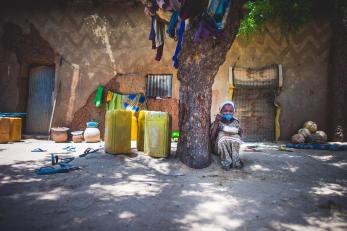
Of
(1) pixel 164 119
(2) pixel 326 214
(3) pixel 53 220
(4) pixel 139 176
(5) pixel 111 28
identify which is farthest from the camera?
(5) pixel 111 28

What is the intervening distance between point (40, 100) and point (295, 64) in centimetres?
964

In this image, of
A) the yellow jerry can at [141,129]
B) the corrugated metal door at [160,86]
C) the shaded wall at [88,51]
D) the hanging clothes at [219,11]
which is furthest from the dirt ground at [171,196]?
the shaded wall at [88,51]

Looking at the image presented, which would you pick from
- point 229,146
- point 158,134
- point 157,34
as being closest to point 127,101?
point 157,34

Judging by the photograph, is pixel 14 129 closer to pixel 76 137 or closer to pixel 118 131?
pixel 76 137

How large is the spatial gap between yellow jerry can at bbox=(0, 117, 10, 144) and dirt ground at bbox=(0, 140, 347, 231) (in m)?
3.34

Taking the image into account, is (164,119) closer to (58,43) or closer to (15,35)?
(58,43)

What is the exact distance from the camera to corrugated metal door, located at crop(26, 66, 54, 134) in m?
9.39

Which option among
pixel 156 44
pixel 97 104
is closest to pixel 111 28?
pixel 97 104

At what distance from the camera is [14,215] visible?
223cm

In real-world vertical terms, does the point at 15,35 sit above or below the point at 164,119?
above

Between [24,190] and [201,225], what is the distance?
7.34ft

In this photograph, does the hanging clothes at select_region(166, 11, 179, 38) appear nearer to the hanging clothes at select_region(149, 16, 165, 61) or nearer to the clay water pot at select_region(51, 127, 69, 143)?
the hanging clothes at select_region(149, 16, 165, 61)

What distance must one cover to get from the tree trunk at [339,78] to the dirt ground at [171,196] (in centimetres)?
344

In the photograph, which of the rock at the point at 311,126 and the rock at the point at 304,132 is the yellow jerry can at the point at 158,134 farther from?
the rock at the point at 311,126
